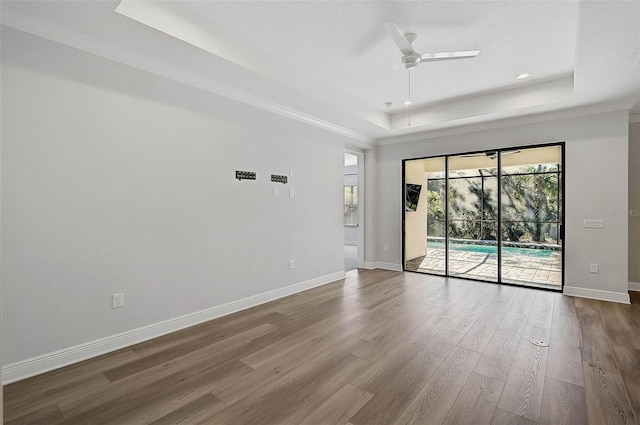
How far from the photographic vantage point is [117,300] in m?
2.84

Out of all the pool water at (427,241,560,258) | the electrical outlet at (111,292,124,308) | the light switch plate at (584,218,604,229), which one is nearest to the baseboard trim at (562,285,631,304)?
the pool water at (427,241,560,258)

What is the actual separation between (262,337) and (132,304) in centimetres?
127

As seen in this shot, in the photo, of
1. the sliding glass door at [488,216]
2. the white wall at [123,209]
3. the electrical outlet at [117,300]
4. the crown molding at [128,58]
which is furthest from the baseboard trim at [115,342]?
the sliding glass door at [488,216]

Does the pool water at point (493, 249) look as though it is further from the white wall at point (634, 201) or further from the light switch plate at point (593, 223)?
the white wall at point (634, 201)

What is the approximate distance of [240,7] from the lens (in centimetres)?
258

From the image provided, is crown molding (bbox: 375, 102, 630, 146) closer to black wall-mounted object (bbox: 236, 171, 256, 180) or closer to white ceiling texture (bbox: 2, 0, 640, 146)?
white ceiling texture (bbox: 2, 0, 640, 146)

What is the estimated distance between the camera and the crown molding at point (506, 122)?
425cm

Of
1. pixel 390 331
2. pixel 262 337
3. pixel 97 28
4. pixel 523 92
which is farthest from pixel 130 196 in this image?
pixel 523 92

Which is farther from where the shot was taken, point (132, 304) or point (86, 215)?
point (132, 304)

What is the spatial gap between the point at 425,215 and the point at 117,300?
16.5ft

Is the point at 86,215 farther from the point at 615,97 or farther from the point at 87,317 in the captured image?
the point at 615,97

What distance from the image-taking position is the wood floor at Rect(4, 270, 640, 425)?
1985 mm

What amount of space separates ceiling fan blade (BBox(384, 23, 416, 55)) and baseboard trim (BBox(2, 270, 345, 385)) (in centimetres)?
329

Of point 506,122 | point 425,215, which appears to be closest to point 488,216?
point 425,215
